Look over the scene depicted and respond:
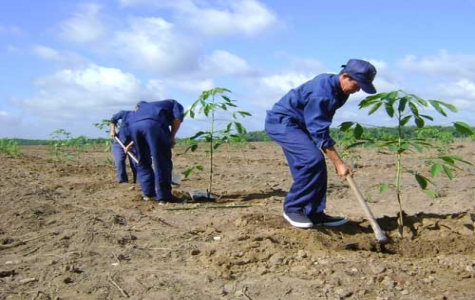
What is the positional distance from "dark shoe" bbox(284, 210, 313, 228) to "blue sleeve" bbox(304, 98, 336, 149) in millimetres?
631

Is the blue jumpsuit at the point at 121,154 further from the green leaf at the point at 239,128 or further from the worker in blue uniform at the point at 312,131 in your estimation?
the worker in blue uniform at the point at 312,131

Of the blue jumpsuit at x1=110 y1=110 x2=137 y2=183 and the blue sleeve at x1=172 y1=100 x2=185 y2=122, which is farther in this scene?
the blue jumpsuit at x1=110 y1=110 x2=137 y2=183

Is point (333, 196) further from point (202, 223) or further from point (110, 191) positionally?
point (110, 191)

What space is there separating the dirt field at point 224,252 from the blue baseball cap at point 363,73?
3.55 ft

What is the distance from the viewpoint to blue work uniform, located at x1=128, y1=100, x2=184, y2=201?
620 centimetres

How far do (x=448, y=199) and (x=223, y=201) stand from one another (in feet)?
8.07

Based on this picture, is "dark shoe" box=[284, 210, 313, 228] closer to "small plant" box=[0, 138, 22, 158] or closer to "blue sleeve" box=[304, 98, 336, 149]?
"blue sleeve" box=[304, 98, 336, 149]

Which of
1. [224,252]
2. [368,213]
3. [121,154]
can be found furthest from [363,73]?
[121,154]

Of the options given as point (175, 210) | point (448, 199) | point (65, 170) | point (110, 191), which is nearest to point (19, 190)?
point (110, 191)

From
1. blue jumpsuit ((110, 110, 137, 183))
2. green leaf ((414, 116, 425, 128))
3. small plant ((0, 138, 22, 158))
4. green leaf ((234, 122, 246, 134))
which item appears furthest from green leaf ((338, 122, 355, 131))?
small plant ((0, 138, 22, 158))

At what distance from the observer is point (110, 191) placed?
24.2ft

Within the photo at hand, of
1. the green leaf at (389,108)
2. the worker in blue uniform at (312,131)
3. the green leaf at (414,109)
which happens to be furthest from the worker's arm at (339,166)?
the green leaf at (414,109)

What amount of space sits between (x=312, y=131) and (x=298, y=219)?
0.73 metres

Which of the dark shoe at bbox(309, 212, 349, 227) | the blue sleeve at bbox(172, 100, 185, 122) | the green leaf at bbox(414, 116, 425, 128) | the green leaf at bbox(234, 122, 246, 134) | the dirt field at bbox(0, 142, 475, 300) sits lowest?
the dirt field at bbox(0, 142, 475, 300)
